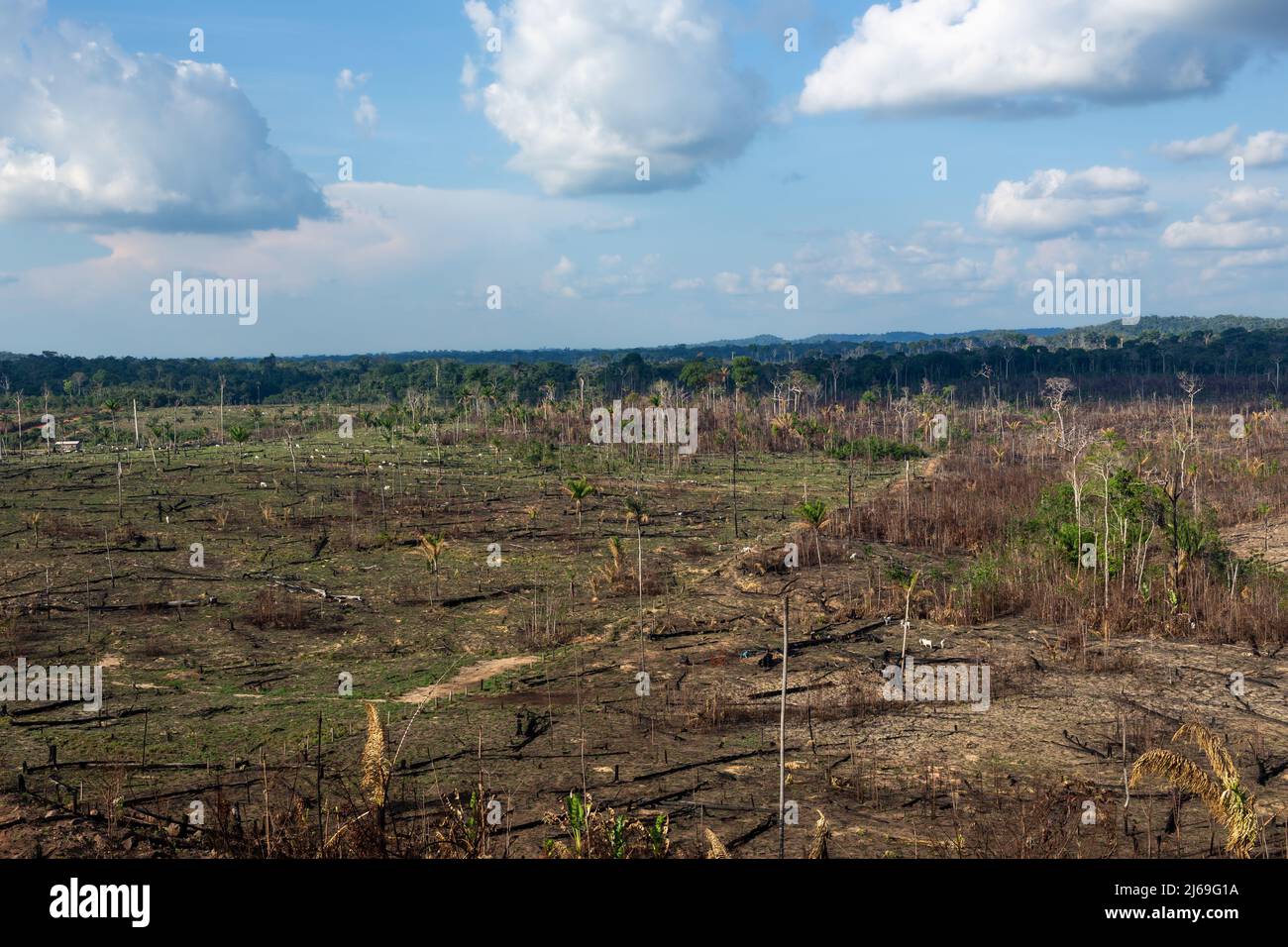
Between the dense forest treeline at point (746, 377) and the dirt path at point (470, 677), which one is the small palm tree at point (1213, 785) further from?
the dense forest treeline at point (746, 377)

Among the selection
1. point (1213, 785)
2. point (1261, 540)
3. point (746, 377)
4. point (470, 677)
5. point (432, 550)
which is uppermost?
point (746, 377)

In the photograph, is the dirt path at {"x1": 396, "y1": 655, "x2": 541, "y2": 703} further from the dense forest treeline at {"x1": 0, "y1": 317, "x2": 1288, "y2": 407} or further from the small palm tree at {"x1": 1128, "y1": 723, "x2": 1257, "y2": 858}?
the dense forest treeline at {"x1": 0, "y1": 317, "x2": 1288, "y2": 407}

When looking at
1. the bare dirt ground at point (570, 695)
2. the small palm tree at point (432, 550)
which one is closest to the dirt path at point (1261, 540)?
the bare dirt ground at point (570, 695)

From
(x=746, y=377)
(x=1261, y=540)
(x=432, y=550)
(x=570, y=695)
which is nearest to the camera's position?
(x=570, y=695)

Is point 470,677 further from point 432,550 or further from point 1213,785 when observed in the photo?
point 1213,785

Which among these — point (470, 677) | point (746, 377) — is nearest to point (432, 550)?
point (470, 677)

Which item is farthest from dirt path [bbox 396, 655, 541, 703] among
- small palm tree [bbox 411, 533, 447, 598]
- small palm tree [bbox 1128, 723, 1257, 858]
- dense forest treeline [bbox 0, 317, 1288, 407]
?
dense forest treeline [bbox 0, 317, 1288, 407]

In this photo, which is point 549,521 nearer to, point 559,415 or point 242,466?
point 242,466
